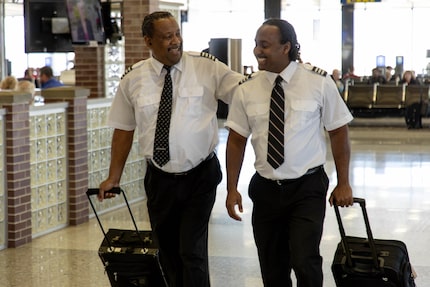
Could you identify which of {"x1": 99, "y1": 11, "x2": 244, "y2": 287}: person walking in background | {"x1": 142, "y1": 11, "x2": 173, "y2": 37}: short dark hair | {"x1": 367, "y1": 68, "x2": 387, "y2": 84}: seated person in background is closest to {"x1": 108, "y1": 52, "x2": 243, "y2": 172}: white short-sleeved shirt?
{"x1": 99, "y1": 11, "x2": 244, "y2": 287}: person walking in background

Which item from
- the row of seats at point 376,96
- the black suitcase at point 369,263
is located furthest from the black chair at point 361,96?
the black suitcase at point 369,263

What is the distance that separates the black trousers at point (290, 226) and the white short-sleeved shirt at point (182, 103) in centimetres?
39

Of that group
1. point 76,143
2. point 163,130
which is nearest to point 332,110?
point 163,130

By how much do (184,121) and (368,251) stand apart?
1155 millimetres

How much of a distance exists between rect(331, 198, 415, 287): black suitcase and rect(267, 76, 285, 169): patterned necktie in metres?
0.39

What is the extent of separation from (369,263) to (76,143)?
4.82m

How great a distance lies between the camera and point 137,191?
10.0 m

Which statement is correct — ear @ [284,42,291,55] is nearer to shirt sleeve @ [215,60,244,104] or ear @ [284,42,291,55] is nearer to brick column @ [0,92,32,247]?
shirt sleeve @ [215,60,244,104]

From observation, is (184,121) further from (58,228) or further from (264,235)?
(58,228)

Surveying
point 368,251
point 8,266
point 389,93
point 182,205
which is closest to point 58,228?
point 8,266

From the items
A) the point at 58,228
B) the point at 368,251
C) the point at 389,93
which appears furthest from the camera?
the point at 389,93

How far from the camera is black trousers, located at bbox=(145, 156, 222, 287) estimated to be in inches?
186

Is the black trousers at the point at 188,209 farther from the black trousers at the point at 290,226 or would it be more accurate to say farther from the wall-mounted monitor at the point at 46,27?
the wall-mounted monitor at the point at 46,27

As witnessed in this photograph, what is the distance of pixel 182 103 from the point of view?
4.73 meters
